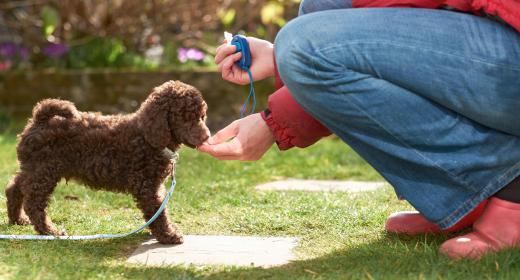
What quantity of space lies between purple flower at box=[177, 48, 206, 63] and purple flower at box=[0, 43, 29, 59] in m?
1.81

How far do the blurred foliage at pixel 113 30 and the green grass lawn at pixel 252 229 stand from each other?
3287 mm

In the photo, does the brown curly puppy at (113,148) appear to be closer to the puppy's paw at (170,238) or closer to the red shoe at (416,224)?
the puppy's paw at (170,238)

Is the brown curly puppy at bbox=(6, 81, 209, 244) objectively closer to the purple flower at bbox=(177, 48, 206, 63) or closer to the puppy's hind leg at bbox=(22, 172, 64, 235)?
the puppy's hind leg at bbox=(22, 172, 64, 235)

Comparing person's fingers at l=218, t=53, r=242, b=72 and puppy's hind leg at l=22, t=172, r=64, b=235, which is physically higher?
person's fingers at l=218, t=53, r=242, b=72

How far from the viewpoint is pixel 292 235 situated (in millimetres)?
3225

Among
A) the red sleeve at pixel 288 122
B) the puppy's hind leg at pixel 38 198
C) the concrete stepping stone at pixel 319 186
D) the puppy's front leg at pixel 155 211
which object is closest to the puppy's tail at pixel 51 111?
the puppy's hind leg at pixel 38 198

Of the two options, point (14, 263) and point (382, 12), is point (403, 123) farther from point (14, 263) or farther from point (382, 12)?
point (14, 263)

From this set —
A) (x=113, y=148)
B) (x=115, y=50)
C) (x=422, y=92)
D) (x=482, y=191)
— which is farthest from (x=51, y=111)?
(x=115, y=50)

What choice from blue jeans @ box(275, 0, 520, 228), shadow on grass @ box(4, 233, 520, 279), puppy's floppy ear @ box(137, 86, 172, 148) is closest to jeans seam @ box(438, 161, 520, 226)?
blue jeans @ box(275, 0, 520, 228)

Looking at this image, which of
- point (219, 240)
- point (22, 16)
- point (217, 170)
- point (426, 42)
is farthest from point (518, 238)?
point (22, 16)

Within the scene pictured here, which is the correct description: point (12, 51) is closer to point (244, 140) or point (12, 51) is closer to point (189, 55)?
point (189, 55)

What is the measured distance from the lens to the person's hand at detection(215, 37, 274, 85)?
3.14 metres

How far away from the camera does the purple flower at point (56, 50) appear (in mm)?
8133

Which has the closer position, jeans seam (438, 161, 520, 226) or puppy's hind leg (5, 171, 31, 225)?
jeans seam (438, 161, 520, 226)
